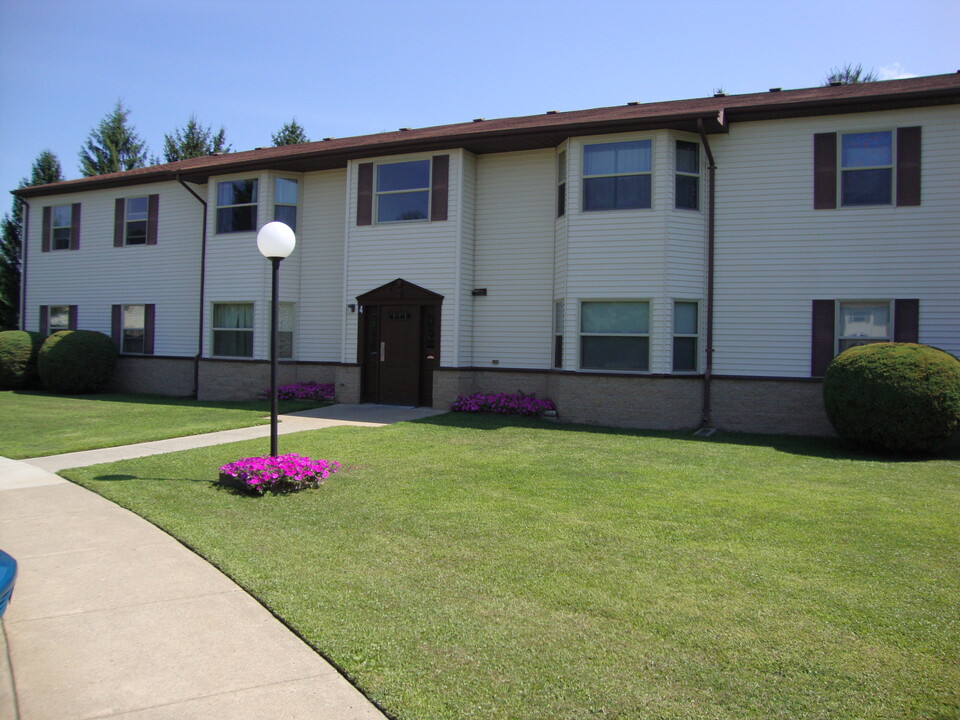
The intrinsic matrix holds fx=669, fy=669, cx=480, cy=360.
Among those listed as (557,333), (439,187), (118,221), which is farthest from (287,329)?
(118,221)

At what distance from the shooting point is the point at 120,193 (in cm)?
1997

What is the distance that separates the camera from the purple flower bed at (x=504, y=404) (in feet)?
45.2

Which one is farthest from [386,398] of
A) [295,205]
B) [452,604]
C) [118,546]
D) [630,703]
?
[630,703]

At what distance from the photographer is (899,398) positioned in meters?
9.76

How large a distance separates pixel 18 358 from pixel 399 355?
39.9 feet

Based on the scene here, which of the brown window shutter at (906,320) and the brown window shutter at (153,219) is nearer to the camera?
the brown window shutter at (906,320)

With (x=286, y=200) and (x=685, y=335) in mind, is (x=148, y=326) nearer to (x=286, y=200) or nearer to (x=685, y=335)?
(x=286, y=200)

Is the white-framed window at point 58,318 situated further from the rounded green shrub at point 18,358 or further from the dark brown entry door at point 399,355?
the dark brown entry door at point 399,355

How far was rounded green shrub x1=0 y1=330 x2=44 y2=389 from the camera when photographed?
1917cm

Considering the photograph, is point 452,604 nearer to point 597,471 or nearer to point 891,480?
point 597,471

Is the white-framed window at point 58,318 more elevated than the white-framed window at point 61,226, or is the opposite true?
the white-framed window at point 61,226

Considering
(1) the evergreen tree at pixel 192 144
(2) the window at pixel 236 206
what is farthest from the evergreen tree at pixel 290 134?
(2) the window at pixel 236 206

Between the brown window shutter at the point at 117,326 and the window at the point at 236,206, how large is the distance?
198 inches

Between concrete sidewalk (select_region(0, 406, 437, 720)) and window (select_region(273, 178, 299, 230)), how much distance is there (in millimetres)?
11886
